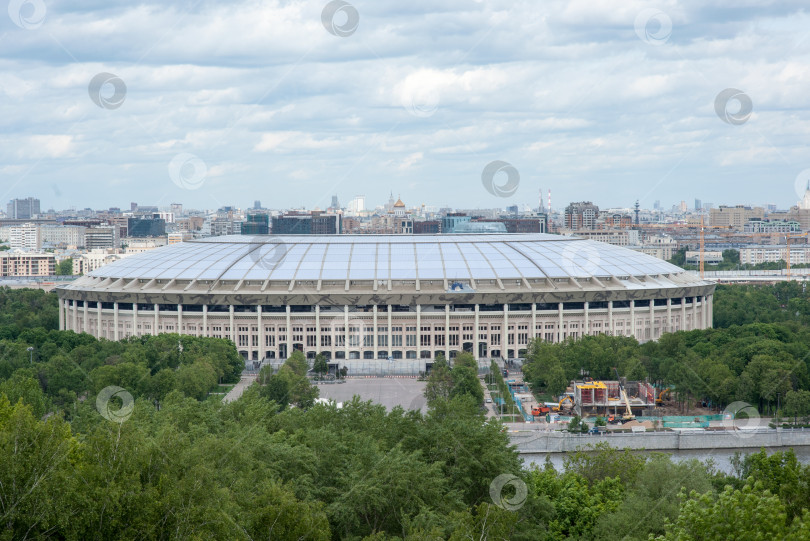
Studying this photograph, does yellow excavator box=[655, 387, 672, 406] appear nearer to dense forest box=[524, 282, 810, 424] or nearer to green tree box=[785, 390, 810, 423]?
dense forest box=[524, 282, 810, 424]

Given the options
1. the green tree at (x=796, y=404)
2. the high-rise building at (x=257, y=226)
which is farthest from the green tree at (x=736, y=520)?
the high-rise building at (x=257, y=226)

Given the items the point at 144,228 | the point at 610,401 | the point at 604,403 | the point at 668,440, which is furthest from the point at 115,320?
the point at 144,228

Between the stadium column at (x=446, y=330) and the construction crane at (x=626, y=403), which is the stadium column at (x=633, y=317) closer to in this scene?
the stadium column at (x=446, y=330)

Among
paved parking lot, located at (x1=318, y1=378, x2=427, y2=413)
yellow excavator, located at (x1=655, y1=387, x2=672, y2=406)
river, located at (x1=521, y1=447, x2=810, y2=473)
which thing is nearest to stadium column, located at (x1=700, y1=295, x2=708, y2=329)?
yellow excavator, located at (x1=655, y1=387, x2=672, y2=406)

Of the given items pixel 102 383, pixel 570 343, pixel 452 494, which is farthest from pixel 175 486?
pixel 570 343

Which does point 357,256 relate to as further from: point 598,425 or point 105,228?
point 105,228
